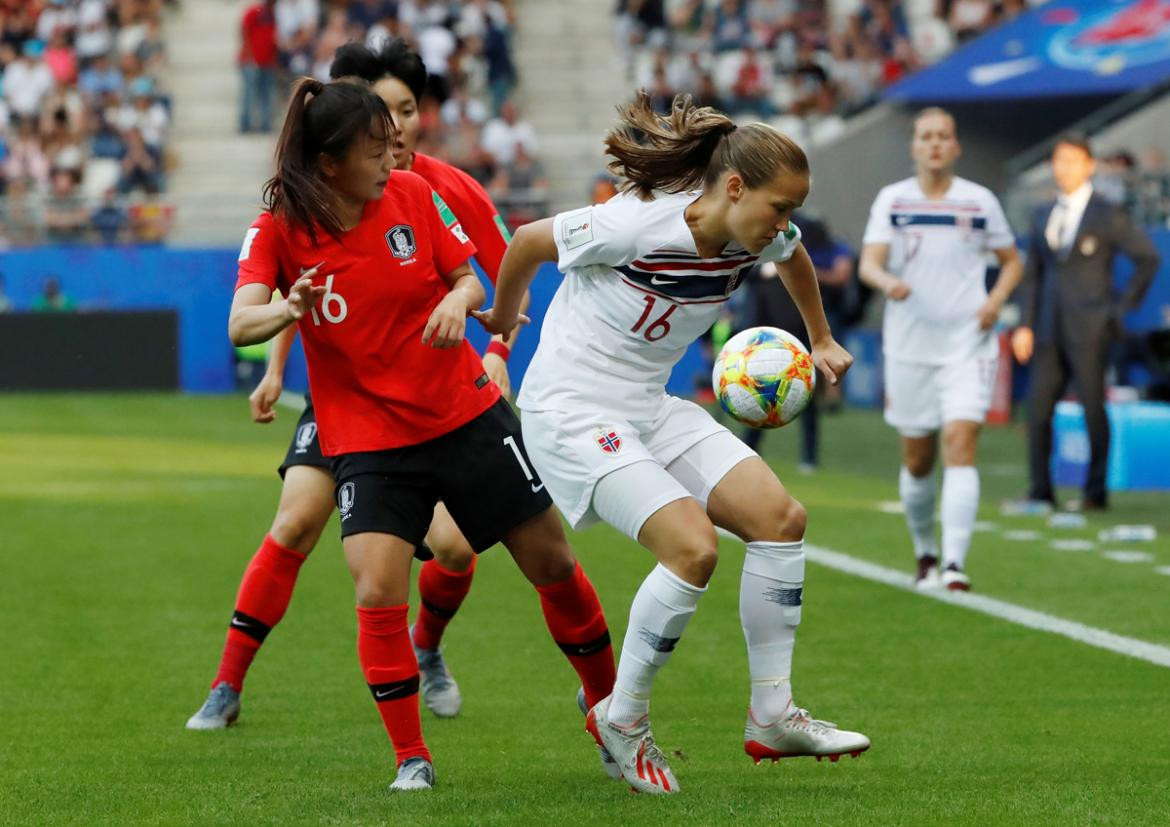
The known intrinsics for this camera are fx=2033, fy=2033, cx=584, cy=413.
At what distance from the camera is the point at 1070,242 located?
13805mm

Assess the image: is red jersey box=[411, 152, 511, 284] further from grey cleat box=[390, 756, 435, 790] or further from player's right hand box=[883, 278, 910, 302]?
player's right hand box=[883, 278, 910, 302]

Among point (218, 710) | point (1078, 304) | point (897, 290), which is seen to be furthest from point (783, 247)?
point (1078, 304)

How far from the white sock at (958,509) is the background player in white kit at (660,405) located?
440 centimetres

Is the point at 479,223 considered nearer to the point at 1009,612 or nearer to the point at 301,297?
the point at 301,297

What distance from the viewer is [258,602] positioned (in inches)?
264

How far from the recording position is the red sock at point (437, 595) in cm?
689

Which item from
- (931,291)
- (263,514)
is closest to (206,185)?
(263,514)

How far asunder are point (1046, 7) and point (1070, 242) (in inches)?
537

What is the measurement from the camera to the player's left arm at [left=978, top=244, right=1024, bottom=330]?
975 cm

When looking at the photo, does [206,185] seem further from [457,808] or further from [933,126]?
[457,808]

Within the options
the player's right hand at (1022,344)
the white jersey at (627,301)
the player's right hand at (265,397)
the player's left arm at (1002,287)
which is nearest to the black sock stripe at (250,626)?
the player's right hand at (265,397)

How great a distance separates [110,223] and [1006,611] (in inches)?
775

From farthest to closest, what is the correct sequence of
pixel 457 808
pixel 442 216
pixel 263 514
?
1. pixel 263 514
2. pixel 442 216
3. pixel 457 808

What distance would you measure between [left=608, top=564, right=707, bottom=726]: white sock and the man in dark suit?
858 cm
